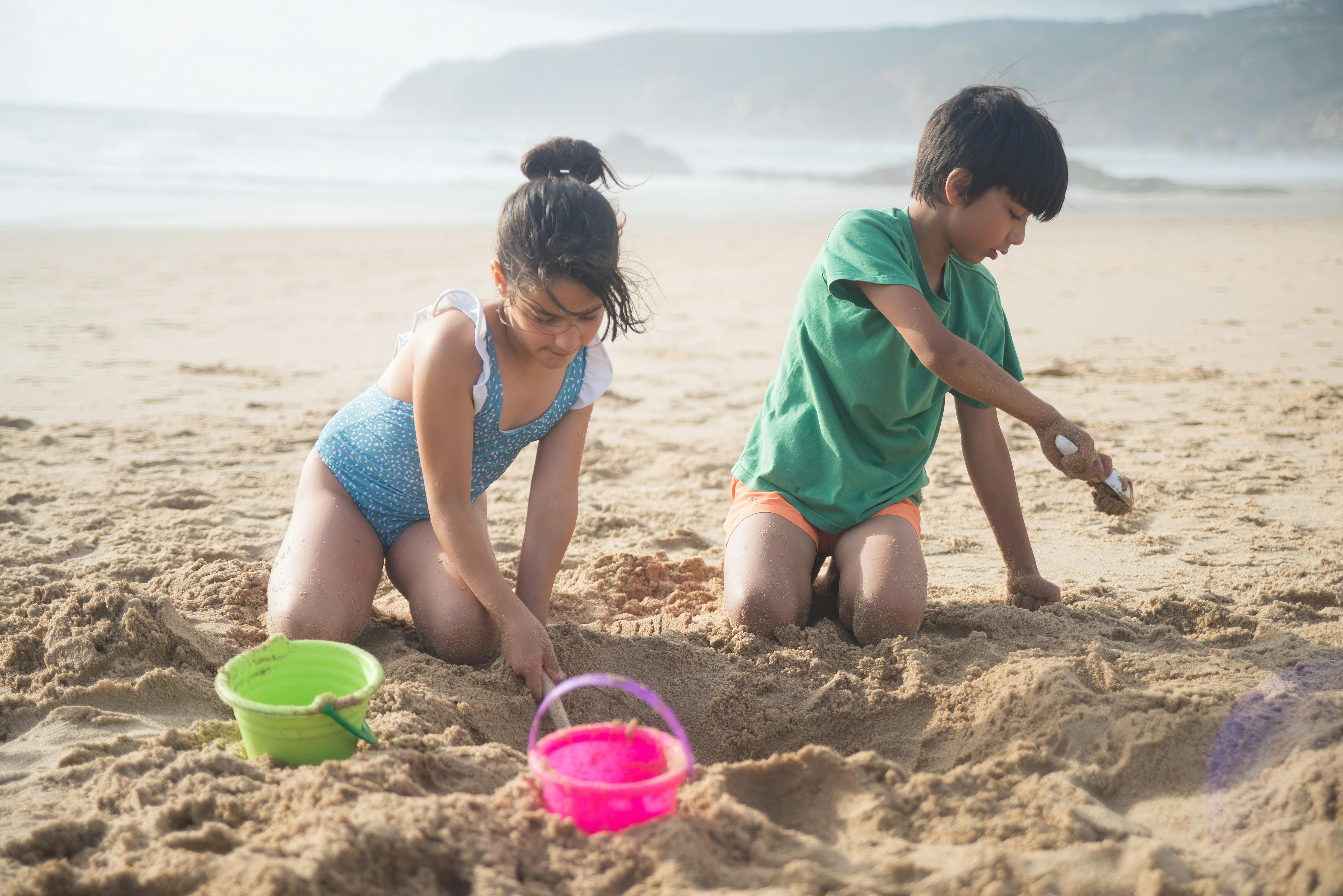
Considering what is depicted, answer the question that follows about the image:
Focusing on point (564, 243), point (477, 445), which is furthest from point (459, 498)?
point (564, 243)

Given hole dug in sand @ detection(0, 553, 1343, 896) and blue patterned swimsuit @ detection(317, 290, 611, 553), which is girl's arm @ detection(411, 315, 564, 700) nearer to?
hole dug in sand @ detection(0, 553, 1343, 896)

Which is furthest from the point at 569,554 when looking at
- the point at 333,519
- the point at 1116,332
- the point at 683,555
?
the point at 1116,332

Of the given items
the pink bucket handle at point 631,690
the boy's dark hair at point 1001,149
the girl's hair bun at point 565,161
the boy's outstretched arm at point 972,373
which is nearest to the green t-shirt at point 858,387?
the boy's outstretched arm at point 972,373

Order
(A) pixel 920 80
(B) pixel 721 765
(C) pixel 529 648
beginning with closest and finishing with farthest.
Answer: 1. (B) pixel 721 765
2. (C) pixel 529 648
3. (A) pixel 920 80

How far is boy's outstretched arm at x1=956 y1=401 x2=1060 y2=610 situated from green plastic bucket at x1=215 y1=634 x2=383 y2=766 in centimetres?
178

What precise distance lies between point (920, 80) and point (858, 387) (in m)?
83.0

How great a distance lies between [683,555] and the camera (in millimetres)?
3236

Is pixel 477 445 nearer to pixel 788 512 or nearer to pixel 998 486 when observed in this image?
pixel 788 512

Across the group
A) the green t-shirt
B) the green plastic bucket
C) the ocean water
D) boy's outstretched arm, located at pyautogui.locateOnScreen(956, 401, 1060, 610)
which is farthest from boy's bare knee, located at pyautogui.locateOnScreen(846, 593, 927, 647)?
the ocean water

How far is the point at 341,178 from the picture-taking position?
66.8 ft

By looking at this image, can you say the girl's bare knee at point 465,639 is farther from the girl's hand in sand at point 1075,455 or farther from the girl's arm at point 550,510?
the girl's hand in sand at point 1075,455

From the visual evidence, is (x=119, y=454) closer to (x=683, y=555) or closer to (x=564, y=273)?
(x=683, y=555)

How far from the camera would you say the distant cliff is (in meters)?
62.9

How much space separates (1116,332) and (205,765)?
6.22 meters
